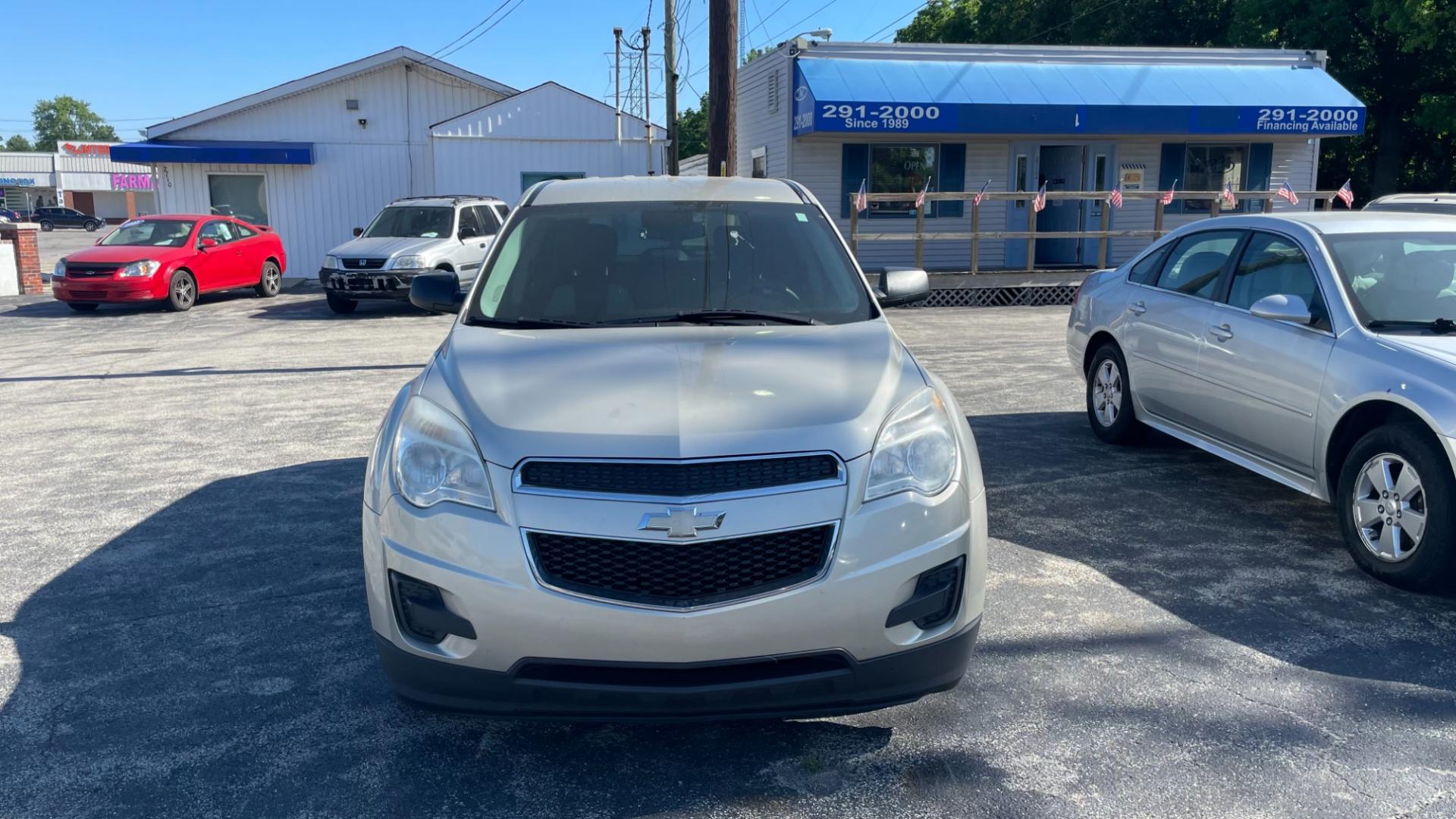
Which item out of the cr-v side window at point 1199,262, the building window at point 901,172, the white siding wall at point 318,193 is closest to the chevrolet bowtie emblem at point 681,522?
the cr-v side window at point 1199,262

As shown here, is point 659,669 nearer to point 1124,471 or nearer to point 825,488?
point 825,488

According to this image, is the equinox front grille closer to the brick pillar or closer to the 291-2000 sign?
the 291-2000 sign

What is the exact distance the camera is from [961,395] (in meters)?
9.38

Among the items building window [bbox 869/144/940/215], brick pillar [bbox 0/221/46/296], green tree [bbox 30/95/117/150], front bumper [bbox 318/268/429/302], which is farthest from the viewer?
green tree [bbox 30/95/117/150]

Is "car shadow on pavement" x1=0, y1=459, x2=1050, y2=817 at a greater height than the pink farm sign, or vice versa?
the pink farm sign

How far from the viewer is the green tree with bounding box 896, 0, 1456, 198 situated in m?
25.5

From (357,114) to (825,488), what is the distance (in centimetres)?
2457

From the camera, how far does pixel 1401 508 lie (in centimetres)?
458

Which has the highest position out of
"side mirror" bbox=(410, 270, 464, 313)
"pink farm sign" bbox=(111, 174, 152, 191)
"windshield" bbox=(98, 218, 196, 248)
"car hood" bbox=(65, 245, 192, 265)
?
"pink farm sign" bbox=(111, 174, 152, 191)

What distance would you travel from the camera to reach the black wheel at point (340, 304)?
16859 millimetres

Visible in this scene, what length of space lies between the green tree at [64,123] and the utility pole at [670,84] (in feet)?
500

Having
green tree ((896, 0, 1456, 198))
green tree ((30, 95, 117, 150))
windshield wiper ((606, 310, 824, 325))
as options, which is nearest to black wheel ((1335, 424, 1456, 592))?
windshield wiper ((606, 310, 824, 325))

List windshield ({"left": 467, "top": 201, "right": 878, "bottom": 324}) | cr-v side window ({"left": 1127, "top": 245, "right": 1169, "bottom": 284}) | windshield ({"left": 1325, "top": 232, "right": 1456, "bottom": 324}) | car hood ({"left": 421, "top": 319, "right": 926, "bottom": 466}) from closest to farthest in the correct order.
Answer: car hood ({"left": 421, "top": 319, "right": 926, "bottom": 466})
windshield ({"left": 467, "top": 201, "right": 878, "bottom": 324})
windshield ({"left": 1325, "top": 232, "right": 1456, "bottom": 324})
cr-v side window ({"left": 1127, "top": 245, "right": 1169, "bottom": 284})

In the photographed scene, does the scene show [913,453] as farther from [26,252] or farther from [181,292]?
[26,252]
